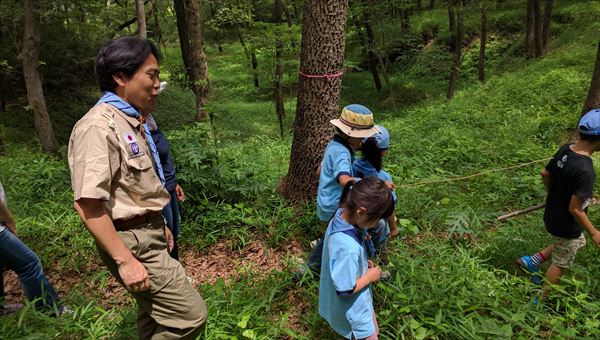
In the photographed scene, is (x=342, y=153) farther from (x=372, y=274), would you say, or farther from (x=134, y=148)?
(x=134, y=148)

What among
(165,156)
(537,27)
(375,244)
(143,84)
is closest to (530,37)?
(537,27)

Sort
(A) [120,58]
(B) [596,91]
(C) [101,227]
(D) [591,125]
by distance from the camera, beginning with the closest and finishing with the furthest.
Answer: (C) [101,227], (A) [120,58], (D) [591,125], (B) [596,91]

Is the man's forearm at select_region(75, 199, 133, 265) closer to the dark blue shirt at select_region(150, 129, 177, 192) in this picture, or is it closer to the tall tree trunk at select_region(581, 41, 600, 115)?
the dark blue shirt at select_region(150, 129, 177, 192)

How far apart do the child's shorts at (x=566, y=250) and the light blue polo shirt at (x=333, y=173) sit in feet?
6.14

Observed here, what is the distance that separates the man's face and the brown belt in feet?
2.00

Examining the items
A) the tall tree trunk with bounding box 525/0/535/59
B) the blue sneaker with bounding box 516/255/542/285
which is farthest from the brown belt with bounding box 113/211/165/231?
the tall tree trunk with bounding box 525/0/535/59

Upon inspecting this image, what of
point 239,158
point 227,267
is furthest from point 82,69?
point 227,267

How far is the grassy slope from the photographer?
2979 millimetres

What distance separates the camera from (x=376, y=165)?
3.57m

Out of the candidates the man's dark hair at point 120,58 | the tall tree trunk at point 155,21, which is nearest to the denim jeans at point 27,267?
the man's dark hair at point 120,58

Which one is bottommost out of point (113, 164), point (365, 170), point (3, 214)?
point (365, 170)

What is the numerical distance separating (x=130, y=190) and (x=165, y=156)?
4.63ft

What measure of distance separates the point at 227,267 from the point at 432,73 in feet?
60.8

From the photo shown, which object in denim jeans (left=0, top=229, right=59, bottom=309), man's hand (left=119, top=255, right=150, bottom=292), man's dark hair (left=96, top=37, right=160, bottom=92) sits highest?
man's dark hair (left=96, top=37, right=160, bottom=92)
